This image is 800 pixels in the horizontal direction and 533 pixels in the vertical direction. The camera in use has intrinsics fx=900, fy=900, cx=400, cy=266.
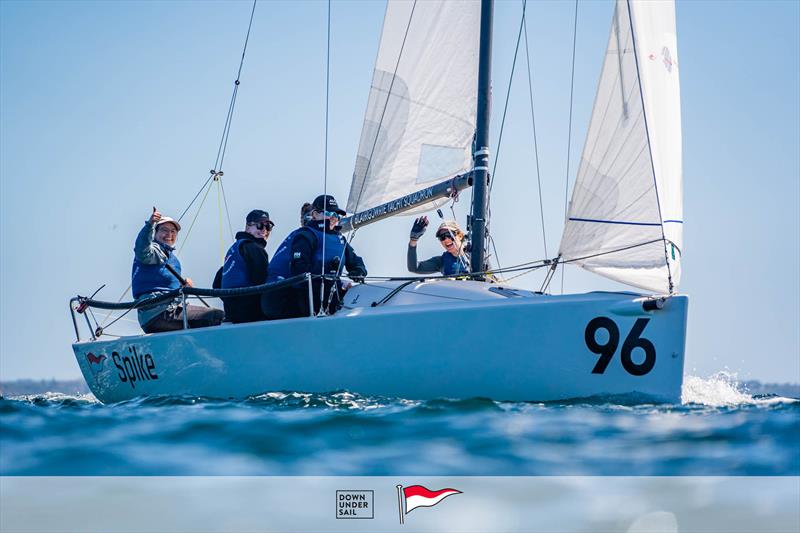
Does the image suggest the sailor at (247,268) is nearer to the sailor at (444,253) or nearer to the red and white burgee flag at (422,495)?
the sailor at (444,253)

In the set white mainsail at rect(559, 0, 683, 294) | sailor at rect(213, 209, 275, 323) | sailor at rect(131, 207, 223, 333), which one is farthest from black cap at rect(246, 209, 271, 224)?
white mainsail at rect(559, 0, 683, 294)

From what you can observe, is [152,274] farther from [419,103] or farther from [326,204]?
[419,103]

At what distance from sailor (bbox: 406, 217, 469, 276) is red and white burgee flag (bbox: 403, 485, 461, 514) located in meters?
5.46

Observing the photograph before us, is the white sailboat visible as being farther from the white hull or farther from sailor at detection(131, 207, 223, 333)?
sailor at detection(131, 207, 223, 333)

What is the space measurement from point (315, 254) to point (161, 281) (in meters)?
1.82

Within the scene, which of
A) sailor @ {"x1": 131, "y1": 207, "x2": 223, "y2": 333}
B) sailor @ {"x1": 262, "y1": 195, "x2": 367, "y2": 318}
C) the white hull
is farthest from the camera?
sailor @ {"x1": 131, "y1": 207, "x2": 223, "y2": 333}

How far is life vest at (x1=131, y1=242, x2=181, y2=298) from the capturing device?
8.47m

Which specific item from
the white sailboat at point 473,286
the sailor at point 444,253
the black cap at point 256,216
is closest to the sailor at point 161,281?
Result: the white sailboat at point 473,286

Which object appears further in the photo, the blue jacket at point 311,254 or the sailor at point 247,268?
the sailor at point 247,268

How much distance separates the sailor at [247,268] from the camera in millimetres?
7805

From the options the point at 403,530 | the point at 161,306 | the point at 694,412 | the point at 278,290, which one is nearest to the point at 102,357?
the point at 161,306

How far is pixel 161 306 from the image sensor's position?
27.5 feet

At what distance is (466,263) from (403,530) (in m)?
5.73

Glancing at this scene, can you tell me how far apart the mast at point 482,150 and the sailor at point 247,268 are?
185 centimetres
